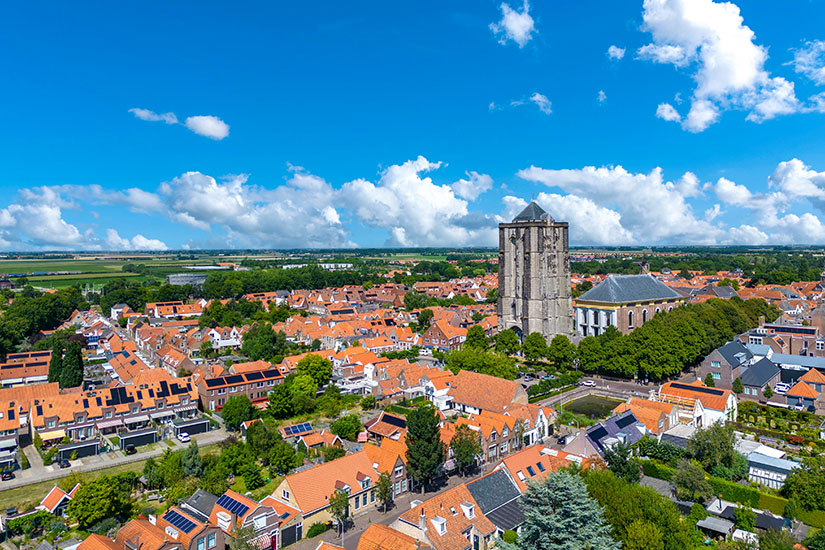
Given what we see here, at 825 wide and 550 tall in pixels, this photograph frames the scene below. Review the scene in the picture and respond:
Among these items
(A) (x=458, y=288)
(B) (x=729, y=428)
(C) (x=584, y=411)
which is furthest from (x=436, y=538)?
(A) (x=458, y=288)

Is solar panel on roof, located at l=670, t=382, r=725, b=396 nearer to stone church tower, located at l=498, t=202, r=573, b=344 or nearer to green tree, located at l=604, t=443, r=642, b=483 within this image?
green tree, located at l=604, t=443, r=642, b=483

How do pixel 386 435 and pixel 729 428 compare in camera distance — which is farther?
pixel 386 435

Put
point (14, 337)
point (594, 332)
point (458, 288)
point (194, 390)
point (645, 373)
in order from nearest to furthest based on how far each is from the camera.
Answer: point (194, 390)
point (645, 373)
point (594, 332)
point (14, 337)
point (458, 288)

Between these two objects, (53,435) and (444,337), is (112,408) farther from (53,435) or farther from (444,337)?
(444,337)

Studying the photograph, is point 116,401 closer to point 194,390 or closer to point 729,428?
point 194,390

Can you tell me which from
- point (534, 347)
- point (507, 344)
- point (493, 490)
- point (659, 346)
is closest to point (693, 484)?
point (493, 490)

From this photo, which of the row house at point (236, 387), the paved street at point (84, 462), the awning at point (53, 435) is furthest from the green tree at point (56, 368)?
the row house at point (236, 387)

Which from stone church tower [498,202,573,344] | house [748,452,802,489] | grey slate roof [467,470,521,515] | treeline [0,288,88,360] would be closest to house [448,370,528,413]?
grey slate roof [467,470,521,515]

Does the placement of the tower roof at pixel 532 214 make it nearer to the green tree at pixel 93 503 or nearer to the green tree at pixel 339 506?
the green tree at pixel 339 506
